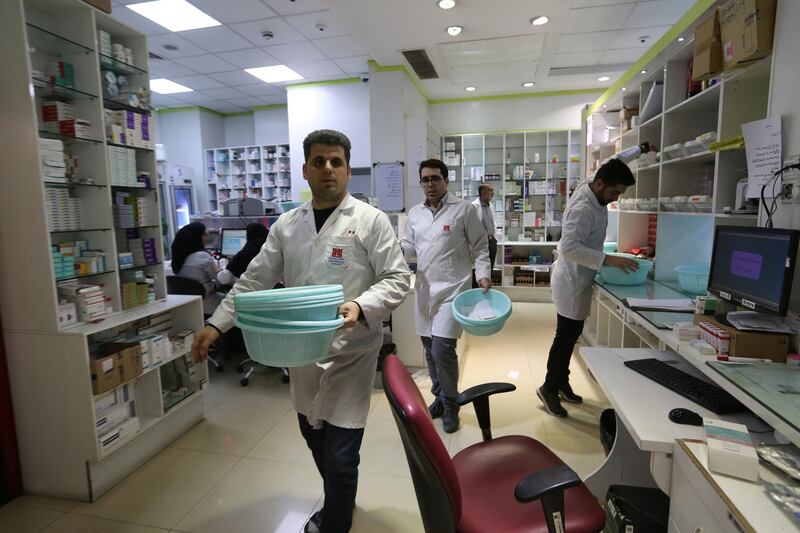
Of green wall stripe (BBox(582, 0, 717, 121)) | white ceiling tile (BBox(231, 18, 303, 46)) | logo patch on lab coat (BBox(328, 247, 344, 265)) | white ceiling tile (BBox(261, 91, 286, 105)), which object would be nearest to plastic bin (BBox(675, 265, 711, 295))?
green wall stripe (BBox(582, 0, 717, 121))

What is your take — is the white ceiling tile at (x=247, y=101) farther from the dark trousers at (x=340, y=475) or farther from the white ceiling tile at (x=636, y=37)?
the dark trousers at (x=340, y=475)

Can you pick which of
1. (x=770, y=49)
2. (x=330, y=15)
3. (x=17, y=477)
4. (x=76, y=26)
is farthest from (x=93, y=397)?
(x=330, y=15)

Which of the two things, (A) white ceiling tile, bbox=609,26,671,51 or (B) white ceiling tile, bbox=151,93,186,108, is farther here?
(B) white ceiling tile, bbox=151,93,186,108

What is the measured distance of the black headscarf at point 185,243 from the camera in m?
3.69

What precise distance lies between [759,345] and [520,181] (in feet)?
18.2

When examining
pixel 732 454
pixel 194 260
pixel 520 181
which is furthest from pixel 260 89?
pixel 732 454

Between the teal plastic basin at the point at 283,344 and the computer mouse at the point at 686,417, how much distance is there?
1.14 metres

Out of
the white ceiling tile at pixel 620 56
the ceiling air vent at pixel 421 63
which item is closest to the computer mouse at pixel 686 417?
the ceiling air vent at pixel 421 63

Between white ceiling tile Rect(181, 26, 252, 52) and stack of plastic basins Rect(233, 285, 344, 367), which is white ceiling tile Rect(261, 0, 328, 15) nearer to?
white ceiling tile Rect(181, 26, 252, 52)

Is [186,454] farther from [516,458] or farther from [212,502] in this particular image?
[516,458]

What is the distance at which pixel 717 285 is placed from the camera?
1.83 metres

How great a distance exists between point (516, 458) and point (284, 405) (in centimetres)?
209

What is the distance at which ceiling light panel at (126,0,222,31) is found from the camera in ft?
13.2

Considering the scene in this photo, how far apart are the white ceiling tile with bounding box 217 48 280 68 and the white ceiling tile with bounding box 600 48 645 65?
4175 millimetres
